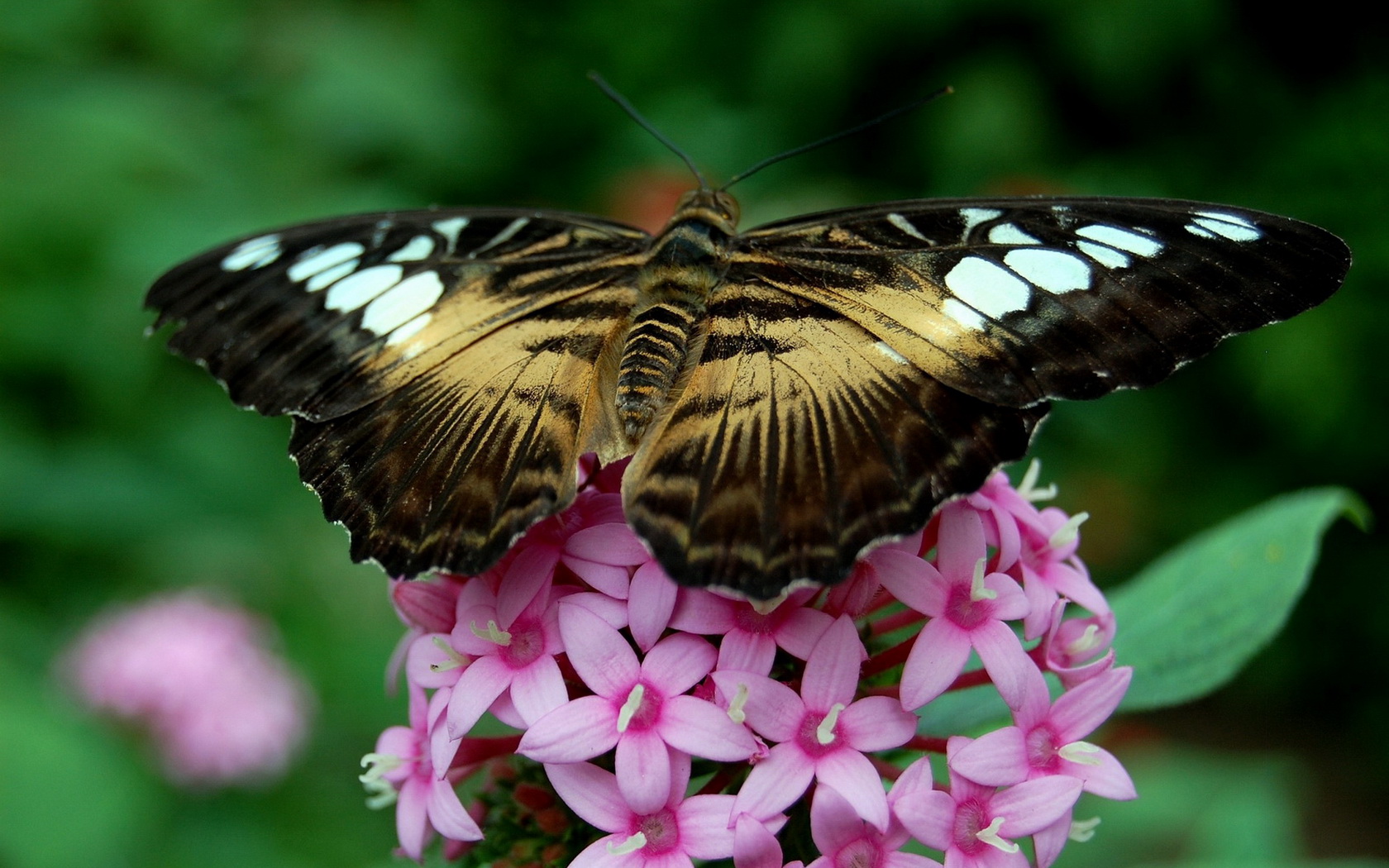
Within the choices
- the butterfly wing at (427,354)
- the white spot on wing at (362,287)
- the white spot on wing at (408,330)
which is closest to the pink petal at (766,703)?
the butterfly wing at (427,354)

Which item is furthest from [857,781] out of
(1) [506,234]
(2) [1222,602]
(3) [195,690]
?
(3) [195,690]

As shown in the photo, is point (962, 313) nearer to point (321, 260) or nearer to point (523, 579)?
point (523, 579)

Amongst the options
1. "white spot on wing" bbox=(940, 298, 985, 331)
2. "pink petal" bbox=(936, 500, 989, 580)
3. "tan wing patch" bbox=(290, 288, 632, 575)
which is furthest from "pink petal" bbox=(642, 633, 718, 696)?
"white spot on wing" bbox=(940, 298, 985, 331)

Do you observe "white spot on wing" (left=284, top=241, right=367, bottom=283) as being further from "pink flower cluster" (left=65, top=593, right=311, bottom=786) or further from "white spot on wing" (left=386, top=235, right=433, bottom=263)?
"pink flower cluster" (left=65, top=593, right=311, bottom=786)

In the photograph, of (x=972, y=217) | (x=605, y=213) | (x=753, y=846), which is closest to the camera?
(x=753, y=846)

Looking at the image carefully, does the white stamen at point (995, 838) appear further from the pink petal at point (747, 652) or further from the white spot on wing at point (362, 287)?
the white spot on wing at point (362, 287)

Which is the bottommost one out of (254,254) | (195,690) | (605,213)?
(195,690)

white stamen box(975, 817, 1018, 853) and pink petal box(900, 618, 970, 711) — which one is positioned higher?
pink petal box(900, 618, 970, 711)
